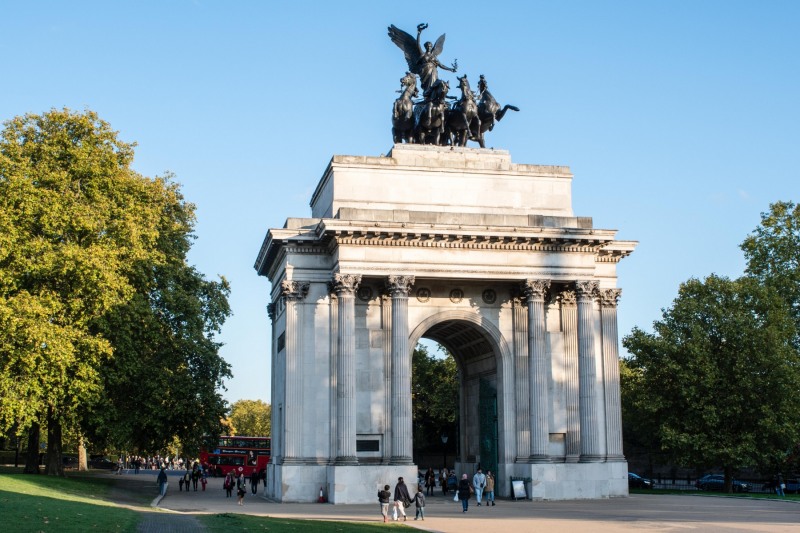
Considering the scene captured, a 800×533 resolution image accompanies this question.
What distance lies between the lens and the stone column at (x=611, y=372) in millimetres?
44375

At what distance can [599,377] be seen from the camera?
44.8 meters

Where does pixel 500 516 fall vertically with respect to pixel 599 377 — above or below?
below

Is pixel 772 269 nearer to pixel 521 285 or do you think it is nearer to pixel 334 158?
pixel 521 285

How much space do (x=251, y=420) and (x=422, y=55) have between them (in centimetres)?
12684

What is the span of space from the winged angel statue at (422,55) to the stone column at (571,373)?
12.6 m

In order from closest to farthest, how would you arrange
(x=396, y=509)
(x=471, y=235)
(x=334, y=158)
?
(x=396, y=509)
(x=471, y=235)
(x=334, y=158)

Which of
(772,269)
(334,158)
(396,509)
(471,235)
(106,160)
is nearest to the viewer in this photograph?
(396,509)

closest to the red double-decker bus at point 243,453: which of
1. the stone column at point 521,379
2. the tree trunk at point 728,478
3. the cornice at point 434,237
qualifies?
the tree trunk at point 728,478

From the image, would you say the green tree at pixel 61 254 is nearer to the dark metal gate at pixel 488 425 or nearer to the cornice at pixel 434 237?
the cornice at pixel 434 237

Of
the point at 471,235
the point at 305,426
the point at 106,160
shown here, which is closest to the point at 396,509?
the point at 305,426

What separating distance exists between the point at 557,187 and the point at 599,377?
9455 millimetres

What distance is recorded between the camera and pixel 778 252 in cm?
6206

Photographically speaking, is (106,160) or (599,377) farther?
(106,160)

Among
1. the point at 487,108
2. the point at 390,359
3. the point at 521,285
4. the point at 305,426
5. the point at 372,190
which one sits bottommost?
the point at 305,426
